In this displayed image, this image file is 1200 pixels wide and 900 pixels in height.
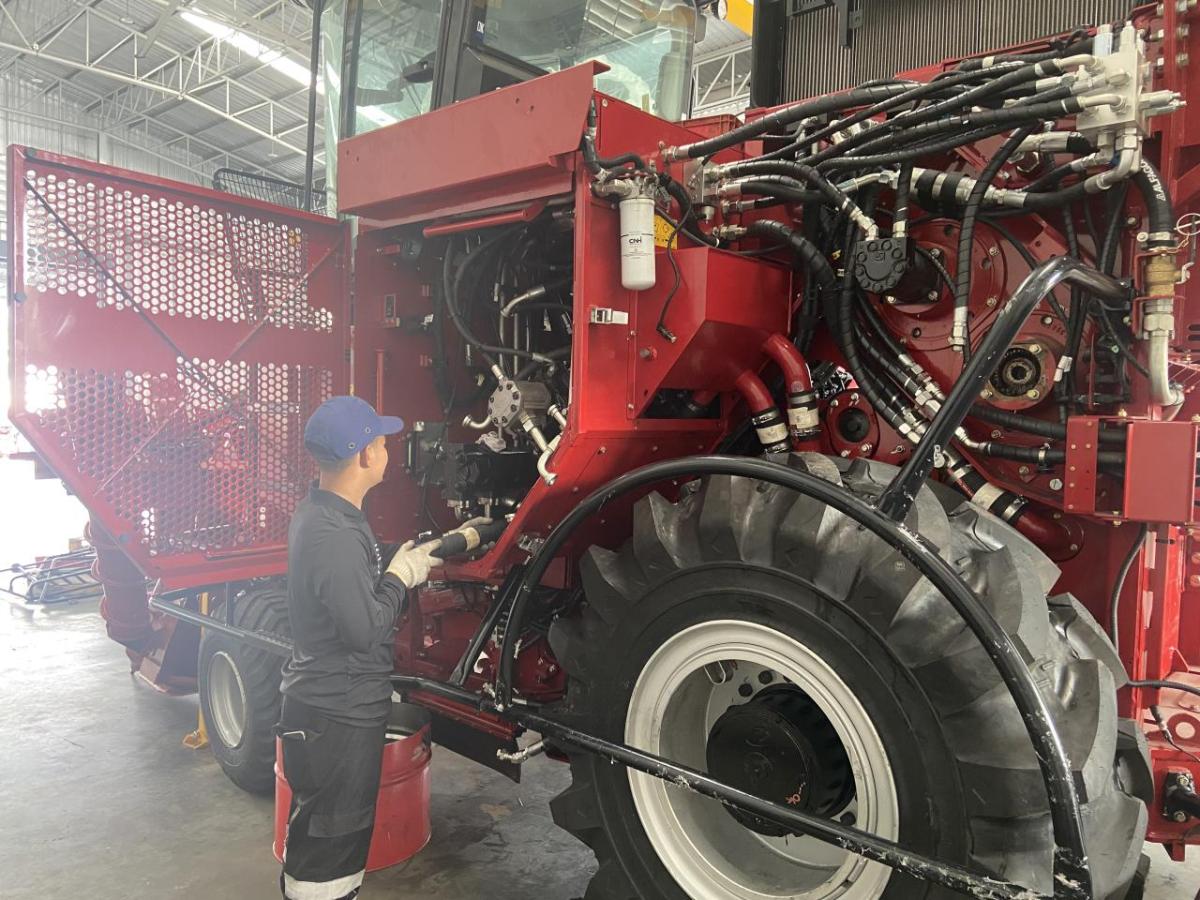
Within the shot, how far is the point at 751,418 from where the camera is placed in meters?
2.75

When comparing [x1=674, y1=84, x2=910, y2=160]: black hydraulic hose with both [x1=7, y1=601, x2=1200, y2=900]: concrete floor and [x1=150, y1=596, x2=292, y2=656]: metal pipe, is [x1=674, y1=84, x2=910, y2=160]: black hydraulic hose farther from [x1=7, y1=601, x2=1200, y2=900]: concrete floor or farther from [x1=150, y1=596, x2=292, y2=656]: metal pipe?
[x1=7, y1=601, x2=1200, y2=900]: concrete floor

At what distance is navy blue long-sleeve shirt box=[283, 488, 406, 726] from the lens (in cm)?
232

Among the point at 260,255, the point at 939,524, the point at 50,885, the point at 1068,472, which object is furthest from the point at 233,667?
the point at 1068,472

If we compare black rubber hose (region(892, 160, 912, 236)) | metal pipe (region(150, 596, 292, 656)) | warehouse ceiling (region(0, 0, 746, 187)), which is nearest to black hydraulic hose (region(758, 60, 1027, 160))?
black rubber hose (region(892, 160, 912, 236))

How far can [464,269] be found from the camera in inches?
115

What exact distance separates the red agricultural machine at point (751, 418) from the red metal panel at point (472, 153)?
14 mm

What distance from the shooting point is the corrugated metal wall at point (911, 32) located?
8.80 ft

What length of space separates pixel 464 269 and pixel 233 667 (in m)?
2.17

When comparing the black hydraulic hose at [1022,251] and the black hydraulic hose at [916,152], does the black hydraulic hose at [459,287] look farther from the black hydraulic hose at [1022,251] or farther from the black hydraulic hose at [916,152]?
the black hydraulic hose at [1022,251]

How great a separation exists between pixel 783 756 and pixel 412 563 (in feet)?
4.10

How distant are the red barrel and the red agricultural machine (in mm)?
221

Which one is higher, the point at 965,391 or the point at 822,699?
the point at 965,391

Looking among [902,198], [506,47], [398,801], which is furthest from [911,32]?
[398,801]

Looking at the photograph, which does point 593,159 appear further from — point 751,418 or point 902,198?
point 751,418
